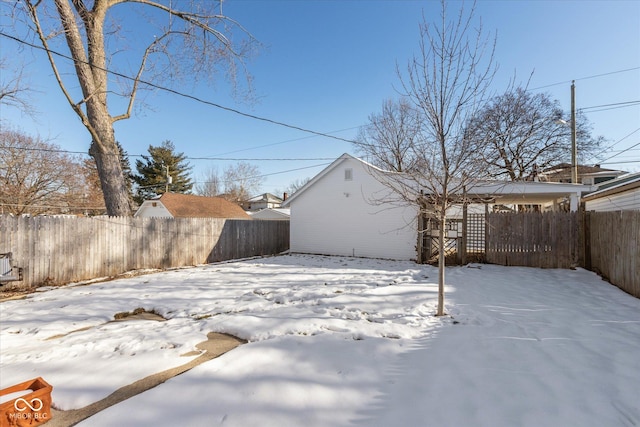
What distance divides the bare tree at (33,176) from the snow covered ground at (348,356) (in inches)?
631

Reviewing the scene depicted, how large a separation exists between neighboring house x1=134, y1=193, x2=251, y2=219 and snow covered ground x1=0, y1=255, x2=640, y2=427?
1572 centimetres

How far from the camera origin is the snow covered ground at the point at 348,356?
2.14 m

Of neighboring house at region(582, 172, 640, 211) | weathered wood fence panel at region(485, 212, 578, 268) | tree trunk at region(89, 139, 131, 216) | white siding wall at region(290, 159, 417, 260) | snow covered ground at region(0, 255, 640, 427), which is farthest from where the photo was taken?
white siding wall at region(290, 159, 417, 260)

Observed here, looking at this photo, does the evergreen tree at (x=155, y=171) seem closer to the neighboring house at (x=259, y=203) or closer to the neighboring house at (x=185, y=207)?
the neighboring house at (x=185, y=207)

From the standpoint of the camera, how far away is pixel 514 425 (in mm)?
1979

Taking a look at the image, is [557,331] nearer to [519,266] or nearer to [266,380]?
[266,380]

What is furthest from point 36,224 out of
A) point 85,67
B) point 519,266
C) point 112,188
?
point 519,266

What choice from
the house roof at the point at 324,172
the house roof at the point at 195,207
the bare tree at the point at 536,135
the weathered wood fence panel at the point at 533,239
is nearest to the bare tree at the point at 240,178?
the house roof at the point at 195,207

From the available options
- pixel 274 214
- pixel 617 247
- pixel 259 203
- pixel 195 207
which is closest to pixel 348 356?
pixel 617 247

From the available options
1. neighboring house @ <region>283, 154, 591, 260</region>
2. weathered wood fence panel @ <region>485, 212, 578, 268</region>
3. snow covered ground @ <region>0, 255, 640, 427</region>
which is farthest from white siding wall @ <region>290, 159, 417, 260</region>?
snow covered ground @ <region>0, 255, 640, 427</region>

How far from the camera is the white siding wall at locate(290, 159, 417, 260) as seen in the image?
1134 centimetres

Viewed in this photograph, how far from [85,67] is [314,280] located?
29.8ft

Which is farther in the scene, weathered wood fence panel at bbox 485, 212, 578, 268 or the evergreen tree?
the evergreen tree

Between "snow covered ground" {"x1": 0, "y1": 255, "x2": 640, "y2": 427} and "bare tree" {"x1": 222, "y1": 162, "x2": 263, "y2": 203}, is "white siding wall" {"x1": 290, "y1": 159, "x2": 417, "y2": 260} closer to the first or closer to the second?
"snow covered ground" {"x1": 0, "y1": 255, "x2": 640, "y2": 427}
